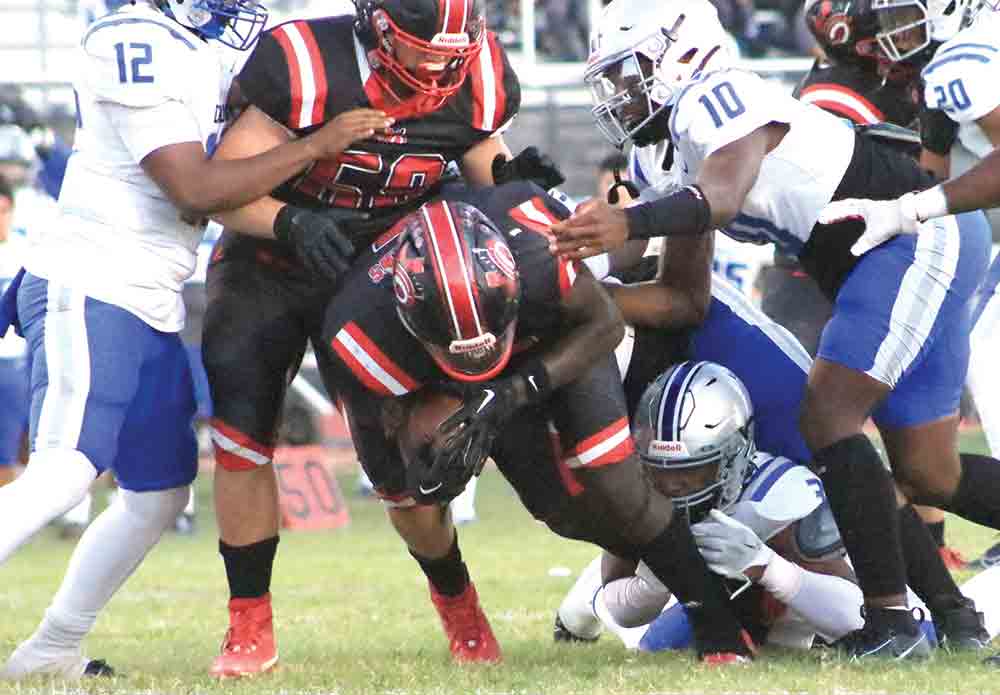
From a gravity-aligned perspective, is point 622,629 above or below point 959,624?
below

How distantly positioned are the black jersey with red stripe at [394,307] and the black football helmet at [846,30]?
196 cm

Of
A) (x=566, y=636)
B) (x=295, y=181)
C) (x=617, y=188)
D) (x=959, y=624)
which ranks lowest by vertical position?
(x=566, y=636)

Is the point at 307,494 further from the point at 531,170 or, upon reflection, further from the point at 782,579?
the point at 782,579

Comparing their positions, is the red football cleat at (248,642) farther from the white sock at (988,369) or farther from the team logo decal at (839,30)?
the team logo decal at (839,30)

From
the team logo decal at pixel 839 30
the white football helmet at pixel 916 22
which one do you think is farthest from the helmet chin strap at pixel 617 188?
the team logo decal at pixel 839 30

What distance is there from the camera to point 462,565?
4.97 metres

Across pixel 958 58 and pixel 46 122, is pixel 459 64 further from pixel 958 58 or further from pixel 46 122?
pixel 46 122

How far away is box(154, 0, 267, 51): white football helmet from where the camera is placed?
15.4ft

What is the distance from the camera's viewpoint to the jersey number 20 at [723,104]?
4.62m

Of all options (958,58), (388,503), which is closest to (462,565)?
(388,503)

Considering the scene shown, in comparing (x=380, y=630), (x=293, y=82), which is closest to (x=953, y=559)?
(x=380, y=630)

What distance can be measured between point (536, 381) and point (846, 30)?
2471 millimetres

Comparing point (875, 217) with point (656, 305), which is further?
point (656, 305)

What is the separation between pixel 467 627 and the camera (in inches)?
195
